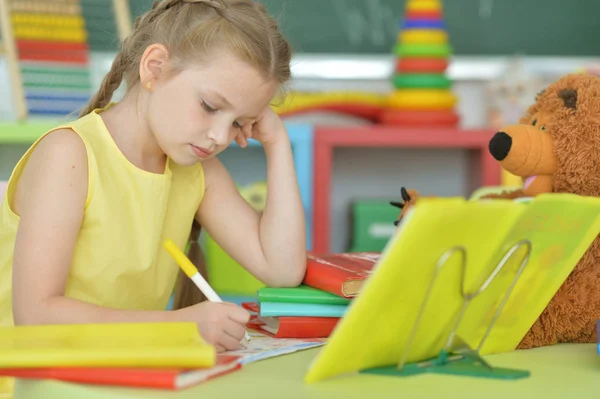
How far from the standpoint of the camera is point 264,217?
1.19m

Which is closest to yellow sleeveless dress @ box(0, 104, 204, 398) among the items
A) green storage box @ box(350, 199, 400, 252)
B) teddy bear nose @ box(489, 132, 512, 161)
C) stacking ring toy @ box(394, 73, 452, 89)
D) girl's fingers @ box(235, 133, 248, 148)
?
girl's fingers @ box(235, 133, 248, 148)

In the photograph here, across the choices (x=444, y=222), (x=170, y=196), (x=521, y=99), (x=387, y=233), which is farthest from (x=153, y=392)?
(x=521, y=99)

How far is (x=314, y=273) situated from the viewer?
3.35 feet

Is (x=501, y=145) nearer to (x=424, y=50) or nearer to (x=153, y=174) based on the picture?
(x=153, y=174)

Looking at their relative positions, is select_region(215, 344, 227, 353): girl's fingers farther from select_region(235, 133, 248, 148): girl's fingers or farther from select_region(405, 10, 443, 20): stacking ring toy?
select_region(405, 10, 443, 20): stacking ring toy

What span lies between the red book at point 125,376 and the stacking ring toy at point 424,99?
180 centimetres

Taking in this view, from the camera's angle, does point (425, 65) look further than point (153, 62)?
Yes

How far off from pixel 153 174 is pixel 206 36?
0.66 ft

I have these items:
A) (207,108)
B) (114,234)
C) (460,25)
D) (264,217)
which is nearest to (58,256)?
(114,234)

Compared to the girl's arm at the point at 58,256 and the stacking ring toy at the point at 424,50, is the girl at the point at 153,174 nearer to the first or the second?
the girl's arm at the point at 58,256

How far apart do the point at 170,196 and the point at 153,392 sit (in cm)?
61

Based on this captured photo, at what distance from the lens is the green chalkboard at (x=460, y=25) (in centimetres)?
263

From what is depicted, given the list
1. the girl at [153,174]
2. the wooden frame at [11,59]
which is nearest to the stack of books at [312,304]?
the girl at [153,174]

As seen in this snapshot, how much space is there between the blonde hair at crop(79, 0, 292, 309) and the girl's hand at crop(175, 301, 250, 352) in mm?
353
